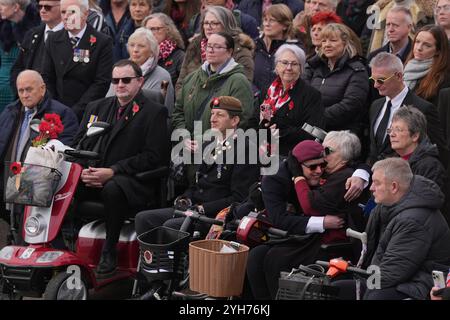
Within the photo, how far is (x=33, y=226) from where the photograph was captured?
31.2 ft

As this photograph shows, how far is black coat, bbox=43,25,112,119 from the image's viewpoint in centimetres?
1187

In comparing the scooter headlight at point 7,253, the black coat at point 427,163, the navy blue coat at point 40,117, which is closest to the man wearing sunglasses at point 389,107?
the black coat at point 427,163

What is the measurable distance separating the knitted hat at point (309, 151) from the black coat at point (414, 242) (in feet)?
3.07

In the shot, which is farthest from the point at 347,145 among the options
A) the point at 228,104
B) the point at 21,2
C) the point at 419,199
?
the point at 21,2

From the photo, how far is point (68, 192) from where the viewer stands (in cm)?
967

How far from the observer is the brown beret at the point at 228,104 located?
9742mm

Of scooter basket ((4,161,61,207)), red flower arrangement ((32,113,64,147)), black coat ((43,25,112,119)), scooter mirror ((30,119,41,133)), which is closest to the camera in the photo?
scooter basket ((4,161,61,207))

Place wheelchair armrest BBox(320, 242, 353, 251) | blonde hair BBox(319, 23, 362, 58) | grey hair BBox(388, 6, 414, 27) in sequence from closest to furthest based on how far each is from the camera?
wheelchair armrest BBox(320, 242, 353, 251)
blonde hair BBox(319, 23, 362, 58)
grey hair BBox(388, 6, 414, 27)

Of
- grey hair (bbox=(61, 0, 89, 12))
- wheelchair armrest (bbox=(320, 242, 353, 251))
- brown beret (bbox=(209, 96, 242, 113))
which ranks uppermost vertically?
grey hair (bbox=(61, 0, 89, 12))

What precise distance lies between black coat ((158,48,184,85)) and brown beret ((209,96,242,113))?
2.18m

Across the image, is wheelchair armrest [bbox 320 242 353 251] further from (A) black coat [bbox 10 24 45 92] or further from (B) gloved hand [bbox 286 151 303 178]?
(A) black coat [bbox 10 24 45 92]

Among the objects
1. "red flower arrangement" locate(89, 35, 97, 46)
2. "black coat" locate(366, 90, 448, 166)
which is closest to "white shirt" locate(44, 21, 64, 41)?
"red flower arrangement" locate(89, 35, 97, 46)

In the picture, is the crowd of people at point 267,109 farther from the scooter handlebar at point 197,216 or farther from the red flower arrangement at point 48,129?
the red flower arrangement at point 48,129

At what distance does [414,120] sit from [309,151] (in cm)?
80
